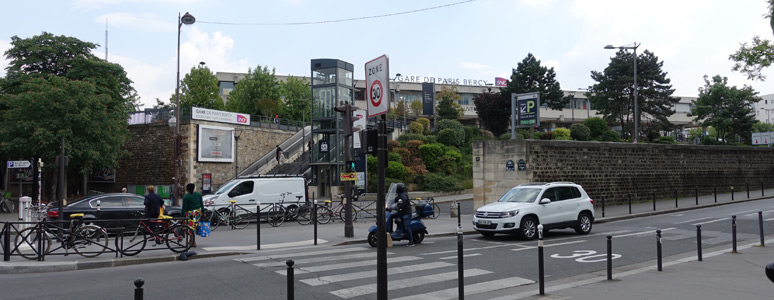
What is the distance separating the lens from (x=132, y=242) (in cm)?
1164

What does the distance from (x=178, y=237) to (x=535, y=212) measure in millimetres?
9434

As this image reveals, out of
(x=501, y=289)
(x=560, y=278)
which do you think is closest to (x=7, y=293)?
(x=501, y=289)

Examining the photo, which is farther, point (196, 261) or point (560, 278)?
point (196, 261)

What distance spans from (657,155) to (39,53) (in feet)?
126

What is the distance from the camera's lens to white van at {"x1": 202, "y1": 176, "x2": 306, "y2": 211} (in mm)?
20594

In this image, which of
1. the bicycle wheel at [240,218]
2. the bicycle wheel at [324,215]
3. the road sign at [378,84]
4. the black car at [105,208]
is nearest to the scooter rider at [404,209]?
the road sign at [378,84]

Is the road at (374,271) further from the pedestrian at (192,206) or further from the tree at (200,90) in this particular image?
the tree at (200,90)

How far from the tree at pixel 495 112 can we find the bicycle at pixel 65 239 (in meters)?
46.1

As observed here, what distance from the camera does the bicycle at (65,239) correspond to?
11.0 m

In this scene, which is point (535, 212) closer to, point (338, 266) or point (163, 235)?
point (338, 266)

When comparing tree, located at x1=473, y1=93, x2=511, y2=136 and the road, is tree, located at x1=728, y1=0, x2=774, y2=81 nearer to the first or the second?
the road

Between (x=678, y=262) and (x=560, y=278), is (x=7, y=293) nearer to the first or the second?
(x=560, y=278)

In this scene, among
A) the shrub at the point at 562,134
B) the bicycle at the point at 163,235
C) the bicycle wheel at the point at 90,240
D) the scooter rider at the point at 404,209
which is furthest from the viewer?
the shrub at the point at 562,134

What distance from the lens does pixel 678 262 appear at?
1073cm
